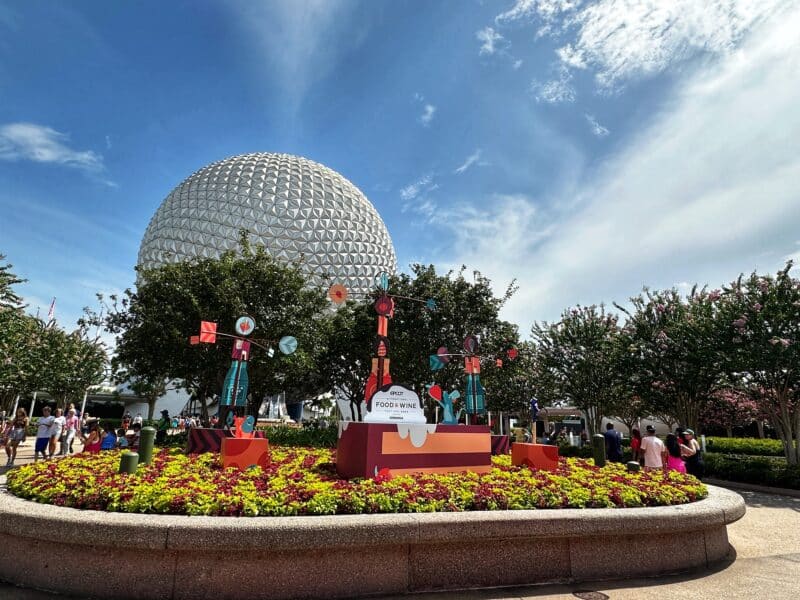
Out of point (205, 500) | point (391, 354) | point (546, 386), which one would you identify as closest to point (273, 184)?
point (391, 354)

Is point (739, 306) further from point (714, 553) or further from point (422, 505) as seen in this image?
point (422, 505)

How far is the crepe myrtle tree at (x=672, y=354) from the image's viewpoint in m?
18.1

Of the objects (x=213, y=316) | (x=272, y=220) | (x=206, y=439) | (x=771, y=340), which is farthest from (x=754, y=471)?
(x=272, y=220)

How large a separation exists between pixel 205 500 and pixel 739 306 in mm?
17258

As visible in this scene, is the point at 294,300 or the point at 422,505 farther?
the point at 294,300

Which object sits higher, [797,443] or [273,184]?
[273,184]

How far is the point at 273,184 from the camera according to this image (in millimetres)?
35281

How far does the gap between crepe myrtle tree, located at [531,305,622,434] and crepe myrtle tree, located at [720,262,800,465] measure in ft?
20.9

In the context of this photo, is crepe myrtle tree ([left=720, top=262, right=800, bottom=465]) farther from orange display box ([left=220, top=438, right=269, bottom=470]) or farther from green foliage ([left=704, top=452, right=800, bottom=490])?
orange display box ([left=220, top=438, right=269, bottom=470])

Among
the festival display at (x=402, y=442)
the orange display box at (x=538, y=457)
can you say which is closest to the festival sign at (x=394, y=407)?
the festival display at (x=402, y=442)

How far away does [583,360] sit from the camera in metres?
23.7

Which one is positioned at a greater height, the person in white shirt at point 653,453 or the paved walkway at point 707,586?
the person in white shirt at point 653,453

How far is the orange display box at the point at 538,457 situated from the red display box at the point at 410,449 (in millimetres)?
1227

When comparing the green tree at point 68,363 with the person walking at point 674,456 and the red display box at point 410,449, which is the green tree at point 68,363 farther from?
the person walking at point 674,456
